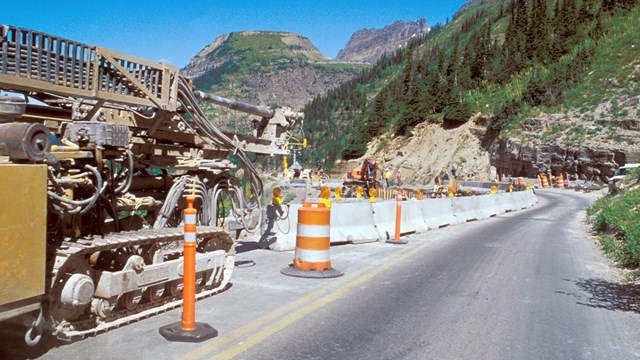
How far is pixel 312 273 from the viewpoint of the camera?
A: 9.10 meters

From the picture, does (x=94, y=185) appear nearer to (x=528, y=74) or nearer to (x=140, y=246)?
(x=140, y=246)

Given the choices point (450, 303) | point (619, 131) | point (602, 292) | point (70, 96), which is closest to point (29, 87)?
point (70, 96)

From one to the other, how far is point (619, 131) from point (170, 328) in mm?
52843

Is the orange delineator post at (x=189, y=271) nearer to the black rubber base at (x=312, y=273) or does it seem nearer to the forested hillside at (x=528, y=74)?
the black rubber base at (x=312, y=273)

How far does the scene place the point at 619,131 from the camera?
165 feet

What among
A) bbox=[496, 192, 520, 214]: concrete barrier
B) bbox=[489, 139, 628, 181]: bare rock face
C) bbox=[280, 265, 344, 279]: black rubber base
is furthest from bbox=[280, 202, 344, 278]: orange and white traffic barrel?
bbox=[489, 139, 628, 181]: bare rock face

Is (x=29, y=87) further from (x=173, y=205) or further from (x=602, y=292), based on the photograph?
(x=602, y=292)

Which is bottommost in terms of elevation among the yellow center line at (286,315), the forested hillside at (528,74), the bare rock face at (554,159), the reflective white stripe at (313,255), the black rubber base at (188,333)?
the yellow center line at (286,315)

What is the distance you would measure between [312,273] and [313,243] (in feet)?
1.90

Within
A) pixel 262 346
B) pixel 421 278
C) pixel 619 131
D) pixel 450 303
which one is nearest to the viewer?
pixel 262 346

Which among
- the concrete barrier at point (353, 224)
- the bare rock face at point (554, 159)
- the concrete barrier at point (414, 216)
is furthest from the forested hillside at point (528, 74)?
the concrete barrier at point (353, 224)

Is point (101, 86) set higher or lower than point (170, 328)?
higher

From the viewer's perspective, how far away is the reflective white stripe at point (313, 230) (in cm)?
945

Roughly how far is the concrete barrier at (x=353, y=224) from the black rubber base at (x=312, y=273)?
3.61m
